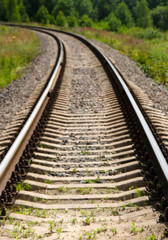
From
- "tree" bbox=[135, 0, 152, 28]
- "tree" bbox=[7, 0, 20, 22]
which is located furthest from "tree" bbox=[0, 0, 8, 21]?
"tree" bbox=[135, 0, 152, 28]

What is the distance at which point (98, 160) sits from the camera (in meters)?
3.88

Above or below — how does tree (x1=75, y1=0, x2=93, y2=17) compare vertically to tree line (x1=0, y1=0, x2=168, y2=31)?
above

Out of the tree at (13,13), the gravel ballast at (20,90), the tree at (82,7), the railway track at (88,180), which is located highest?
the tree at (82,7)

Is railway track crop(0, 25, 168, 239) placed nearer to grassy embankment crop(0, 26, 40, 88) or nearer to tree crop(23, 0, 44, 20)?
grassy embankment crop(0, 26, 40, 88)

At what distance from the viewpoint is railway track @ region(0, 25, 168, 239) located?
262 centimetres

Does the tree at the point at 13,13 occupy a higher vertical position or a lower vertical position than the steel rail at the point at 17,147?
higher

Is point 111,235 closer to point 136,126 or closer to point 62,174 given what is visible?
point 62,174

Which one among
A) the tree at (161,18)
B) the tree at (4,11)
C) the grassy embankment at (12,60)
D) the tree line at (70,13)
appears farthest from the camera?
the tree at (4,11)

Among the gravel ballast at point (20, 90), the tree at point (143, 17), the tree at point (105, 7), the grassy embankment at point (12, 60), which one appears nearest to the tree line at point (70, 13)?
the tree at point (143, 17)

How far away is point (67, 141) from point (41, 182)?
1092 millimetres

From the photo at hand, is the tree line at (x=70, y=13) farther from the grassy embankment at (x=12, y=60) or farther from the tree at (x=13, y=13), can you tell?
the grassy embankment at (x=12, y=60)

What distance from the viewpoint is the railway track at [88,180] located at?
2615 mm

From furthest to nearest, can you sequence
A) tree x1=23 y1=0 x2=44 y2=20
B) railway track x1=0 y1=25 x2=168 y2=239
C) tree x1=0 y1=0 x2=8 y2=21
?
tree x1=23 y1=0 x2=44 y2=20 < tree x1=0 y1=0 x2=8 y2=21 < railway track x1=0 y1=25 x2=168 y2=239

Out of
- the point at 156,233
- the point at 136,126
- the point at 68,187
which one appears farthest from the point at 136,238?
the point at 136,126
